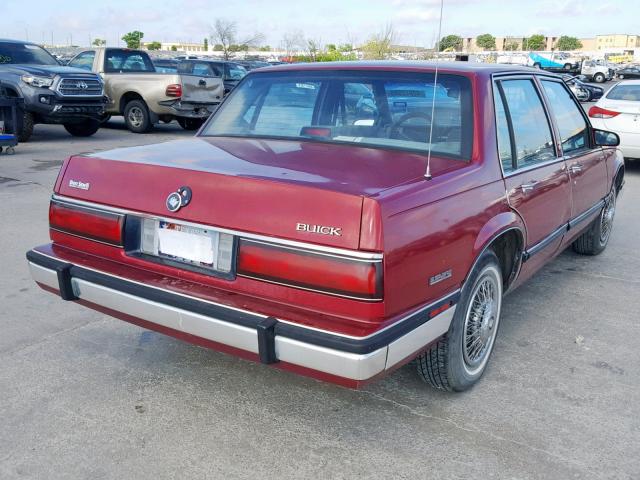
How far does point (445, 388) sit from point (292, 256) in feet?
4.02

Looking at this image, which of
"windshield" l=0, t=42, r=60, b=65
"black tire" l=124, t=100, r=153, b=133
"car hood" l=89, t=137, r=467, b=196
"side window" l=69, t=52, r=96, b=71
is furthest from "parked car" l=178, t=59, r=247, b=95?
"car hood" l=89, t=137, r=467, b=196

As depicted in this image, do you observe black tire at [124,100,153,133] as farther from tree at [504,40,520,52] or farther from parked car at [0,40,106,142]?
tree at [504,40,520,52]

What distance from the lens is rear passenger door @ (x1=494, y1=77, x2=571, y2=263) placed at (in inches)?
139

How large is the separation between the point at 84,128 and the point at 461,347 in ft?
40.5

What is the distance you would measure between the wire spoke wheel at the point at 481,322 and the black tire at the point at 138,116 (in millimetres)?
12023

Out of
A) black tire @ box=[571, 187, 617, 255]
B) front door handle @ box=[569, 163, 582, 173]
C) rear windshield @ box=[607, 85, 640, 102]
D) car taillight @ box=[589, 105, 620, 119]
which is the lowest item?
black tire @ box=[571, 187, 617, 255]

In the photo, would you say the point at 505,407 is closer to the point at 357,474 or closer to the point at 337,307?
the point at 357,474

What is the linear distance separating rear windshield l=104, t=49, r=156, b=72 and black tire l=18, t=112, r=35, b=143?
3179mm

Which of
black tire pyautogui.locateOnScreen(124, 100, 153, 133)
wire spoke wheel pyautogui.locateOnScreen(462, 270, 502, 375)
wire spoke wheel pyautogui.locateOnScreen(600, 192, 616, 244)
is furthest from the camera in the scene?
black tire pyautogui.locateOnScreen(124, 100, 153, 133)

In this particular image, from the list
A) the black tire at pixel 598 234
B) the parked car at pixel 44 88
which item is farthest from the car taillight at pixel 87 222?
the parked car at pixel 44 88

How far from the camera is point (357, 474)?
2.64 meters

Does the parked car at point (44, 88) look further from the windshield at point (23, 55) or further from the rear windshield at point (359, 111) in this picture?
the rear windshield at point (359, 111)

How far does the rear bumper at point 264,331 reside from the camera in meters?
2.43

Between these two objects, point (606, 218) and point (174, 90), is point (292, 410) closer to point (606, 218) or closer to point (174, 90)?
point (606, 218)
